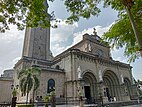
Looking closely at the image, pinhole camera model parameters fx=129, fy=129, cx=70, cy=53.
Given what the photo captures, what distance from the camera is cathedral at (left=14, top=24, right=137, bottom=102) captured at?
86.9ft

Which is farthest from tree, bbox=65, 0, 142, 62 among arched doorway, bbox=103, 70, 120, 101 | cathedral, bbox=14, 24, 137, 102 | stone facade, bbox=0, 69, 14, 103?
stone facade, bbox=0, 69, 14, 103

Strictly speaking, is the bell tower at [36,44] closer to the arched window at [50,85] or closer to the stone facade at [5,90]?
the arched window at [50,85]

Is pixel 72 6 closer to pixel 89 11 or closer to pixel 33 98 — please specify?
pixel 89 11

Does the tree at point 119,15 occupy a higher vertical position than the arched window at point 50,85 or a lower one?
higher

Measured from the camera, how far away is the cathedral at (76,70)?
86.9 ft

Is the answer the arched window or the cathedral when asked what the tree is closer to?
the cathedral

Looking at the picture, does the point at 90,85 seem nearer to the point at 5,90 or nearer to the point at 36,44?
the point at 36,44

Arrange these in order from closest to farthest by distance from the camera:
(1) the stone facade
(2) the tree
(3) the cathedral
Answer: (2) the tree
(3) the cathedral
(1) the stone facade

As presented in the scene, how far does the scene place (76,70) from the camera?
27.8 meters

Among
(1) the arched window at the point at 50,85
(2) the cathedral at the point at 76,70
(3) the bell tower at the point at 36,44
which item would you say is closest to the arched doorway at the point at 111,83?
(2) the cathedral at the point at 76,70

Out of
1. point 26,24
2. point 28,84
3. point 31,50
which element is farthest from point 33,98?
point 26,24

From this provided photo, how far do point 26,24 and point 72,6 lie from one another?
2.43m

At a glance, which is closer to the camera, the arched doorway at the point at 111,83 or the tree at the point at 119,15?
the tree at the point at 119,15

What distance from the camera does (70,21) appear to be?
6125 millimetres
